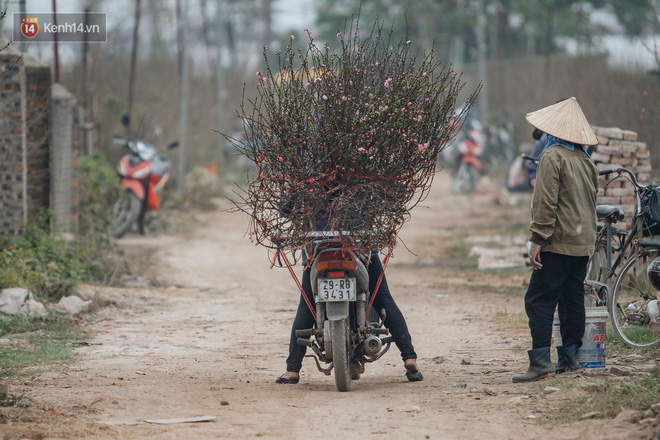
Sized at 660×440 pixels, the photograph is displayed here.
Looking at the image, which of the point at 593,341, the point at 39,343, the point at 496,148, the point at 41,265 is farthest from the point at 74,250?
the point at 496,148

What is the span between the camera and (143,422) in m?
4.68

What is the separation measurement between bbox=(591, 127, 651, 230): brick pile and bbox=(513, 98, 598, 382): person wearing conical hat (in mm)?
3561

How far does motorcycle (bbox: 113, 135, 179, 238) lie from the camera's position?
13.4 m

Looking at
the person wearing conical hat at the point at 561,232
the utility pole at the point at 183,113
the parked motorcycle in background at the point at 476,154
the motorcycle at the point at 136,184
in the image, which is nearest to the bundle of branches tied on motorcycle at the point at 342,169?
the person wearing conical hat at the point at 561,232

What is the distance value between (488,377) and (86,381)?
8.99 ft

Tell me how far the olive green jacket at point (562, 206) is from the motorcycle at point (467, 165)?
1683 cm

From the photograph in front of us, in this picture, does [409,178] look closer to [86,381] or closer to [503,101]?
[86,381]

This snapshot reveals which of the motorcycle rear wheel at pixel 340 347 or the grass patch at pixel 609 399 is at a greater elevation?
the motorcycle rear wheel at pixel 340 347

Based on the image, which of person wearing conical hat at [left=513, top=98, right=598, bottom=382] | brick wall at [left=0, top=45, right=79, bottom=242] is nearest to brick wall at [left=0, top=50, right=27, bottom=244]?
brick wall at [left=0, top=45, right=79, bottom=242]

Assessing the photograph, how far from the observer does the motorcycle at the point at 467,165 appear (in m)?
22.2

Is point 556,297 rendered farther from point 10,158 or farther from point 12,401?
point 10,158

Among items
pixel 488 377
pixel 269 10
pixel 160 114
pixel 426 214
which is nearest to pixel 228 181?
pixel 160 114

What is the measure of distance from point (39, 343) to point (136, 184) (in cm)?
665

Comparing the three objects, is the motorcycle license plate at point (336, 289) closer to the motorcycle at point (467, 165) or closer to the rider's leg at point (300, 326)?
the rider's leg at point (300, 326)
